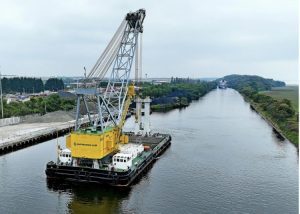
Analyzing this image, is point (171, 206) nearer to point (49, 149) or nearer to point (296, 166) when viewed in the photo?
point (296, 166)

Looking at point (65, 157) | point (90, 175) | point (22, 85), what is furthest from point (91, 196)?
point (22, 85)

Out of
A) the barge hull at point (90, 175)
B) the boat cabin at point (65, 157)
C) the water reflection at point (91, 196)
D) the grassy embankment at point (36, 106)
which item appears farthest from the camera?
the grassy embankment at point (36, 106)

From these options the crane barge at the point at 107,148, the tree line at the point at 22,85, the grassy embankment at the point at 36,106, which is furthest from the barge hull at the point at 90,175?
the tree line at the point at 22,85

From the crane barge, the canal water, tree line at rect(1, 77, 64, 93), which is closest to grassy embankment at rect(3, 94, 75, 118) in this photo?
the canal water

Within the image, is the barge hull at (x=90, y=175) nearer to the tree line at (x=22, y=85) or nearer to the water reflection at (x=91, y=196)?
the water reflection at (x=91, y=196)

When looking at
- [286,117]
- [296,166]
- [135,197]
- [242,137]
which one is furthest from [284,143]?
[135,197]

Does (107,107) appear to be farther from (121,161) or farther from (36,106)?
(36,106)

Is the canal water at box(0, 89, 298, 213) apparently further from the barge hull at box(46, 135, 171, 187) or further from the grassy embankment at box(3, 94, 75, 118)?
the grassy embankment at box(3, 94, 75, 118)

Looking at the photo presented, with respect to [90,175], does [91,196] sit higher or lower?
lower
